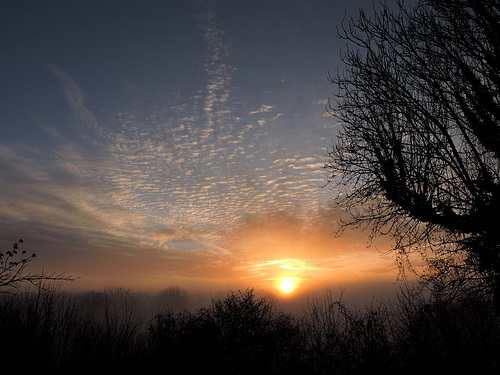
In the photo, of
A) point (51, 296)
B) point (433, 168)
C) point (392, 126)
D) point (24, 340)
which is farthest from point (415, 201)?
point (24, 340)

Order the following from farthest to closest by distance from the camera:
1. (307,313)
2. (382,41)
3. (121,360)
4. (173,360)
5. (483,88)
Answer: (307,313)
(173,360)
(121,360)
(382,41)
(483,88)

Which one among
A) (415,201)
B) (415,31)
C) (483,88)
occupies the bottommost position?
(415,201)

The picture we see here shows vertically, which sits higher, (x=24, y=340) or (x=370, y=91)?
(x=370, y=91)

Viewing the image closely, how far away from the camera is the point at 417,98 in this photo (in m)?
8.77

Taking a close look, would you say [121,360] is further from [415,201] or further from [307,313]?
[415,201]

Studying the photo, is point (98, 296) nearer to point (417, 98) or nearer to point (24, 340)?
point (24, 340)

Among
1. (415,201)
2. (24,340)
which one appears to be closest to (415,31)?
(415,201)

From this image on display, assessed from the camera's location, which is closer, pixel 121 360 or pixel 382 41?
pixel 382 41

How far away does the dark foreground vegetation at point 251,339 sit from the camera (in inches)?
580

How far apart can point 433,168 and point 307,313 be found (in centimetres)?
1862

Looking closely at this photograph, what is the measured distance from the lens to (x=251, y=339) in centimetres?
2502

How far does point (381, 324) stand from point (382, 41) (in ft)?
78.5

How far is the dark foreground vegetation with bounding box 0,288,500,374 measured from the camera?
14.7 m

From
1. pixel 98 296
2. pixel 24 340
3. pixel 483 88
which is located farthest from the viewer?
pixel 98 296
